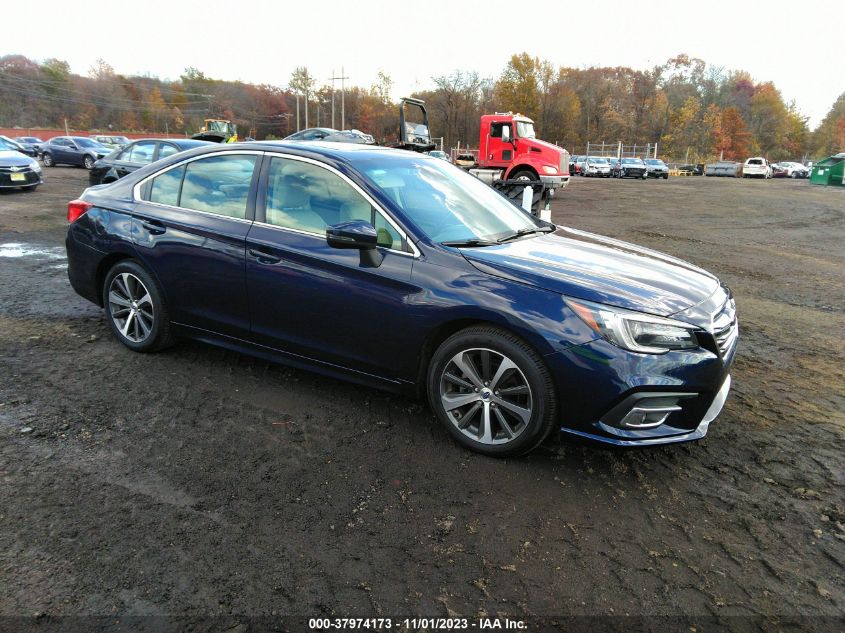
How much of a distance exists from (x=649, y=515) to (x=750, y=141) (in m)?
96.5

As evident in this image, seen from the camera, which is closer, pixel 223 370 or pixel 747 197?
pixel 223 370

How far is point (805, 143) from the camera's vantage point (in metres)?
85.6

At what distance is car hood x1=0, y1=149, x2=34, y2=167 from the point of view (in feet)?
50.7

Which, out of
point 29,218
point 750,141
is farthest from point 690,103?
point 29,218

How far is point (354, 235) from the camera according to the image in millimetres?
3414

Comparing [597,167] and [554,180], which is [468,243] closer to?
[554,180]

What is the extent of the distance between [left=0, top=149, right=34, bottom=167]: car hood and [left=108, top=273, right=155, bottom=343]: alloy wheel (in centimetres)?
1408

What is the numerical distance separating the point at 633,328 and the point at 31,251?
9053 millimetres

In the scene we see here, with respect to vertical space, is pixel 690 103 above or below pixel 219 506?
above

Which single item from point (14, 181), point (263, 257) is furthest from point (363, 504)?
point (14, 181)

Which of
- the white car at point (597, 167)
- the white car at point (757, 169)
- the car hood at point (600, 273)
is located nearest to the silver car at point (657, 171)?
the white car at point (597, 167)

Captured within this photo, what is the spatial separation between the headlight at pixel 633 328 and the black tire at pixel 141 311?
10.3 ft

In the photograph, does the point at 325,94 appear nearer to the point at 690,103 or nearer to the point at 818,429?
the point at 690,103

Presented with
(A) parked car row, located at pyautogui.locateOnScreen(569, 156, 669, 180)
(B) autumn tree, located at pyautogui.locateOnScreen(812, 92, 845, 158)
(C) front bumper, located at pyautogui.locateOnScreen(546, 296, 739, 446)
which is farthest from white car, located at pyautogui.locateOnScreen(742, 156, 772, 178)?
(C) front bumper, located at pyautogui.locateOnScreen(546, 296, 739, 446)
